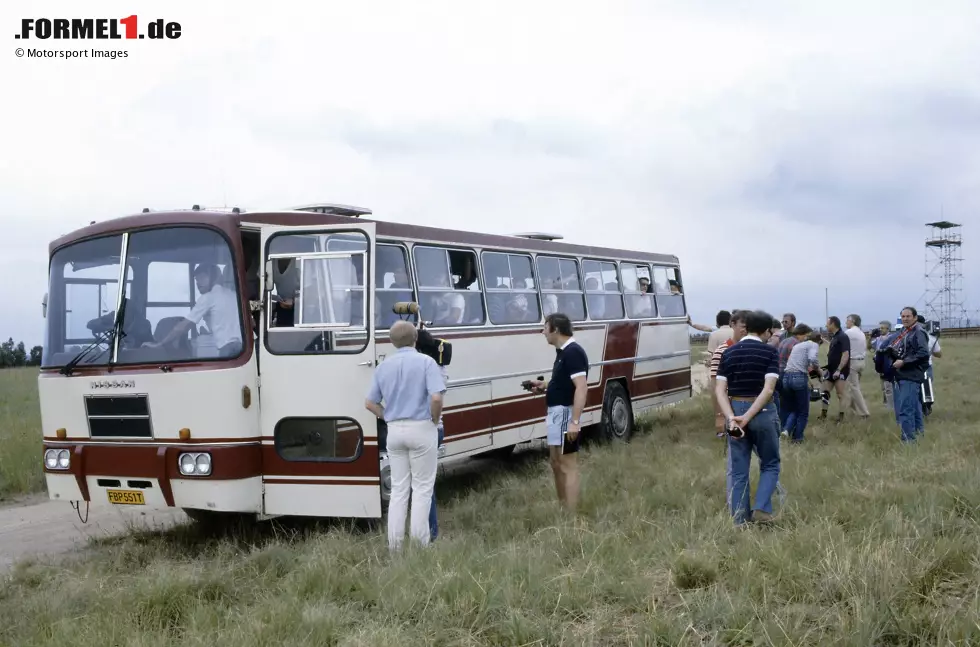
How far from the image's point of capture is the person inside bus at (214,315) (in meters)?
8.05

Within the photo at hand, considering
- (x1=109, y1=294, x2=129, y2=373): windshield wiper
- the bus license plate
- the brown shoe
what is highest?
(x1=109, y1=294, x2=129, y2=373): windshield wiper

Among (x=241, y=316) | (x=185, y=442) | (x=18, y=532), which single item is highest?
(x=241, y=316)

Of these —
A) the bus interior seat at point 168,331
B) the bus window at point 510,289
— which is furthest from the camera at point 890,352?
the bus interior seat at point 168,331

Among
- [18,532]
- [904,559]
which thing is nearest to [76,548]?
[18,532]

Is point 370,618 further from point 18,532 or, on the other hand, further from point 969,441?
point 969,441

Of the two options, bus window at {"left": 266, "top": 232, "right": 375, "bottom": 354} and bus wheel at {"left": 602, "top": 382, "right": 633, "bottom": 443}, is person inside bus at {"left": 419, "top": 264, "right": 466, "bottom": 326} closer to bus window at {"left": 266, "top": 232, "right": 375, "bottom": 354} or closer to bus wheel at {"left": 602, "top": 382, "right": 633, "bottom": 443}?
bus window at {"left": 266, "top": 232, "right": 375, "bottom": 354}

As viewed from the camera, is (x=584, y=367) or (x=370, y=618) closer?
(x=370, y=618)

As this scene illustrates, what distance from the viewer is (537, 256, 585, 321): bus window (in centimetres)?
1247

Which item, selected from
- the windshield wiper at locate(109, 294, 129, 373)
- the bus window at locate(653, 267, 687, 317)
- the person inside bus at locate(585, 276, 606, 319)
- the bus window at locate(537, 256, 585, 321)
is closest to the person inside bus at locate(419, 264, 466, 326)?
the bus window at locate(537, 256, 585, 321)

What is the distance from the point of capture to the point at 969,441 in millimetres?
10805

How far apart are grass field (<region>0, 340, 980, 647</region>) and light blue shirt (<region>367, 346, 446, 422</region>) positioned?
41.4 inches

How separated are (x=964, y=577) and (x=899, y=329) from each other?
22.8ft

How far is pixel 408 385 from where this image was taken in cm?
748

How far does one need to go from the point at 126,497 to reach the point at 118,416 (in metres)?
0.69
